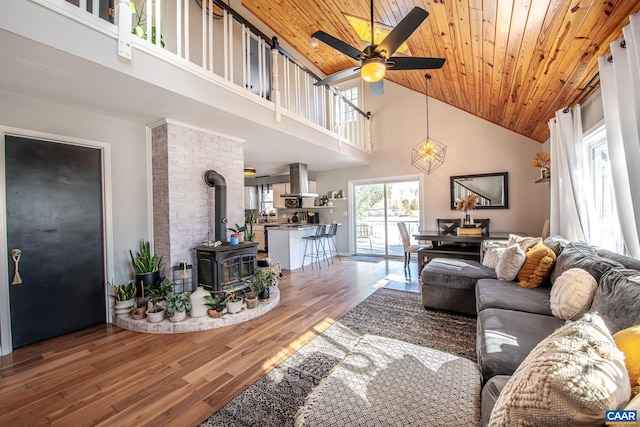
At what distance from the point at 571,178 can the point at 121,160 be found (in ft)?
17.3

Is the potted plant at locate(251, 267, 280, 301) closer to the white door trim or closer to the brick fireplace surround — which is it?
the brick fireplace surround

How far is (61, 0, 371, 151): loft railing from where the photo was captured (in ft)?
7.80

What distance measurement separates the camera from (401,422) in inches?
38.2

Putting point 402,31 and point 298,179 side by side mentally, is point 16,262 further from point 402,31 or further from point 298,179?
point 298,179

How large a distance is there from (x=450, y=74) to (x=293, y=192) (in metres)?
3.71

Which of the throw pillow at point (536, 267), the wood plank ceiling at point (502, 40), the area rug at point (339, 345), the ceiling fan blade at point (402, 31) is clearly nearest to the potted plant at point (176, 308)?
the area rug at point (339, 345)

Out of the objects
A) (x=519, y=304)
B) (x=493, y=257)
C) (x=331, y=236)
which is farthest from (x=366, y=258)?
(x=519, y=304)

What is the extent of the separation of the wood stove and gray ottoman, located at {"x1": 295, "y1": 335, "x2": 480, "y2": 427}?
91.4 inches

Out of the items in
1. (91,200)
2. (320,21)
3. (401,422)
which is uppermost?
(320,21)

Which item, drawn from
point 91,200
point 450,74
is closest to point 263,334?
point 91,200

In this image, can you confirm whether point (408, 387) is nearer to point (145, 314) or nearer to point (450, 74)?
point (145, 314)

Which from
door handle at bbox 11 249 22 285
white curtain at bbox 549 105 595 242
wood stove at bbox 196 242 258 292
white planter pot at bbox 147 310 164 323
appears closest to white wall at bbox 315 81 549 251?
white curtain at bbox 549 105 595 242

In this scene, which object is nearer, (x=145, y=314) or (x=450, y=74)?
(x=145, y=314)

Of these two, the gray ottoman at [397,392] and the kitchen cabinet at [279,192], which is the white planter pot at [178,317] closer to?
the gray ottoman at [397,392]
